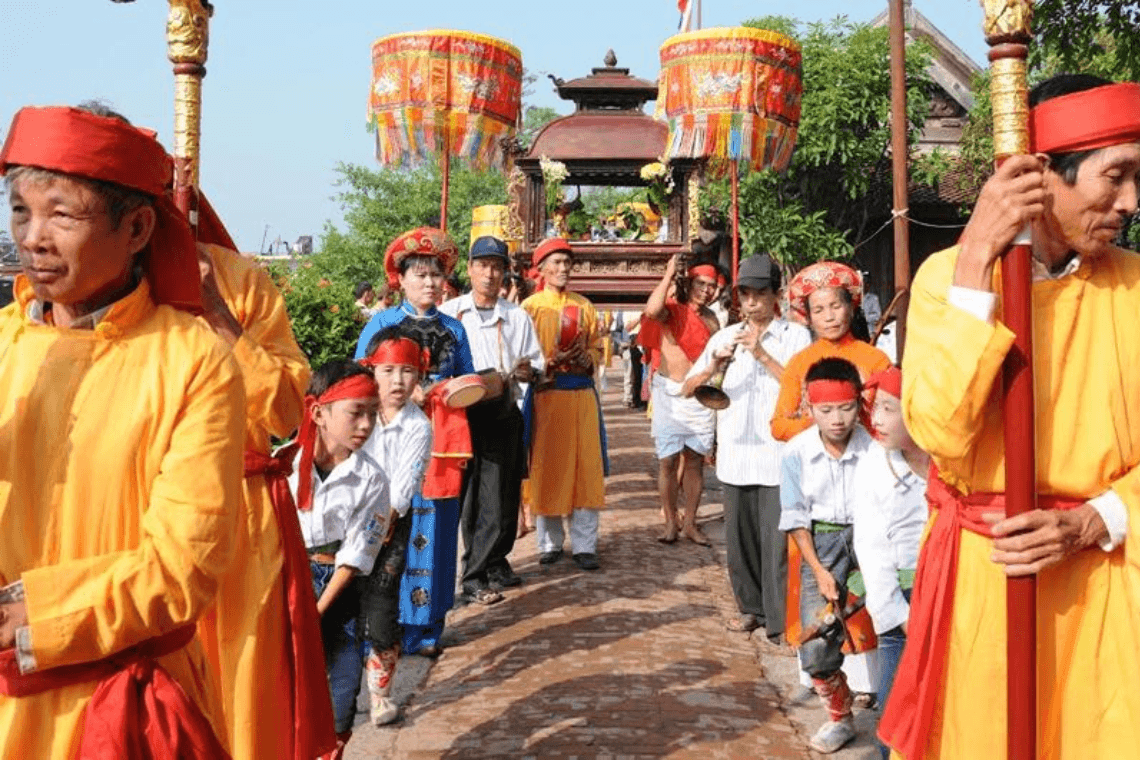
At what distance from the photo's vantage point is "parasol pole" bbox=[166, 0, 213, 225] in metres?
3.71

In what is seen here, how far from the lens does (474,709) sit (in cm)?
603

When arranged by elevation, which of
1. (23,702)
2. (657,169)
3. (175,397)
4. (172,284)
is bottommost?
(23,702)

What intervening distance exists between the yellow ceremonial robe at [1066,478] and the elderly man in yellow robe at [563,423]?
6.20 metres

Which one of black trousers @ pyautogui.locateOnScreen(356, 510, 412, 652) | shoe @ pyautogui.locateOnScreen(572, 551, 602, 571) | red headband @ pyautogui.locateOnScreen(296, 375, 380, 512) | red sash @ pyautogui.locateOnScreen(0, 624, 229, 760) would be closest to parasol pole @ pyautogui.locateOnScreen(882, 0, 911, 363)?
shoe @ pyautogui.locateOnScreen(572, 551, 602, 571)

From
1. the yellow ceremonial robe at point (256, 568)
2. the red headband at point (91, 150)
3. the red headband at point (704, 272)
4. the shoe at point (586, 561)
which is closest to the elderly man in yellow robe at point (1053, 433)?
the red headband at point (91, 150)

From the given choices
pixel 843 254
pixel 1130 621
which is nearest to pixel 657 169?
pixel 843 254

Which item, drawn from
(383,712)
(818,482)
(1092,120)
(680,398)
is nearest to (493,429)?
(680,398)

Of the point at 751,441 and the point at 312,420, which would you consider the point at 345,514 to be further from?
the point at 751,441

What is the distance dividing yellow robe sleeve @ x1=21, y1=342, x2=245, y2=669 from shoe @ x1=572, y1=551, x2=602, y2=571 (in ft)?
21.9

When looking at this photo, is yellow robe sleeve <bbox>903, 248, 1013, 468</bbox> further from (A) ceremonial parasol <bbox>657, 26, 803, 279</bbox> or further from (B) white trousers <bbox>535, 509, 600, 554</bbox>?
(A) ceremonial parasol <bbox>657, 26, 803, 279</bbox>

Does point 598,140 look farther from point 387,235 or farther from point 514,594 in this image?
point 387,235

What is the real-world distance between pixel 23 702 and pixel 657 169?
45.4 ft

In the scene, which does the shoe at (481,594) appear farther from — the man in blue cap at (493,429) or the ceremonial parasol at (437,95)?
the ceremonial parasol at (437,95)

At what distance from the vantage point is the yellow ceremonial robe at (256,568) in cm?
389
